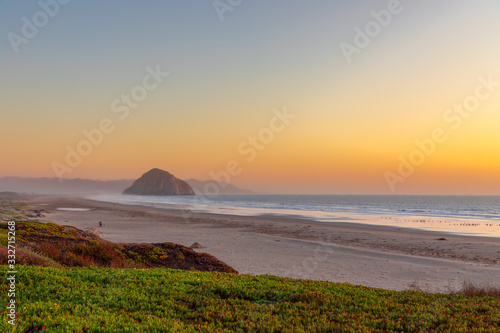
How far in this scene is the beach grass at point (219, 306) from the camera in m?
6.91

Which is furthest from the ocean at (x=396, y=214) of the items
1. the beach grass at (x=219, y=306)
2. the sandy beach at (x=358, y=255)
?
the beach grass at (x=219, y=306)

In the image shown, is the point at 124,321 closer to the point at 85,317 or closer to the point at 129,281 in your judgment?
the point at 85,317

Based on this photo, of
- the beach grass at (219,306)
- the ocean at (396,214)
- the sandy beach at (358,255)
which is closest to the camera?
the beach grass at (219,306)

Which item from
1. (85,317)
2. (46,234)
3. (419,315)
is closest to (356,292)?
(419,315)

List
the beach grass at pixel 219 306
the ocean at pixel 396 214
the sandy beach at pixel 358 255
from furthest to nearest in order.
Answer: the ocean at pixel 396 214
the sandy beach at pixel 358 255
the beach grass at pixel 219 306

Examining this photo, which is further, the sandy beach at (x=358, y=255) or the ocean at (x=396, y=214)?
the ocean at (x=396, y=214)

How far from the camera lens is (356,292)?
32.8 feet

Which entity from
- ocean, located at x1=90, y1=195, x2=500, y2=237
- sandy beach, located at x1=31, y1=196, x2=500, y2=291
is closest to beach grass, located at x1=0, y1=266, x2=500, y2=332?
sandy beach, located at x1=31, y1=196, x2=500, y2=291

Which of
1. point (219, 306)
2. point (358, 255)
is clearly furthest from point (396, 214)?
point (219, 306)

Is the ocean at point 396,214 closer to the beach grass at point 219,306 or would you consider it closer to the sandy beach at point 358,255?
the sandy beach at point 358,255

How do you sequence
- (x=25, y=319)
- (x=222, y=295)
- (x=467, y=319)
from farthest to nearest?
(x=222, y=295), (x=467, y=319), (x=25, y=319)

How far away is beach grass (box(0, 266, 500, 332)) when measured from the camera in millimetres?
6914

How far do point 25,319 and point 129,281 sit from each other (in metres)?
3.76

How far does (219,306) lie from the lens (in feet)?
27.4
